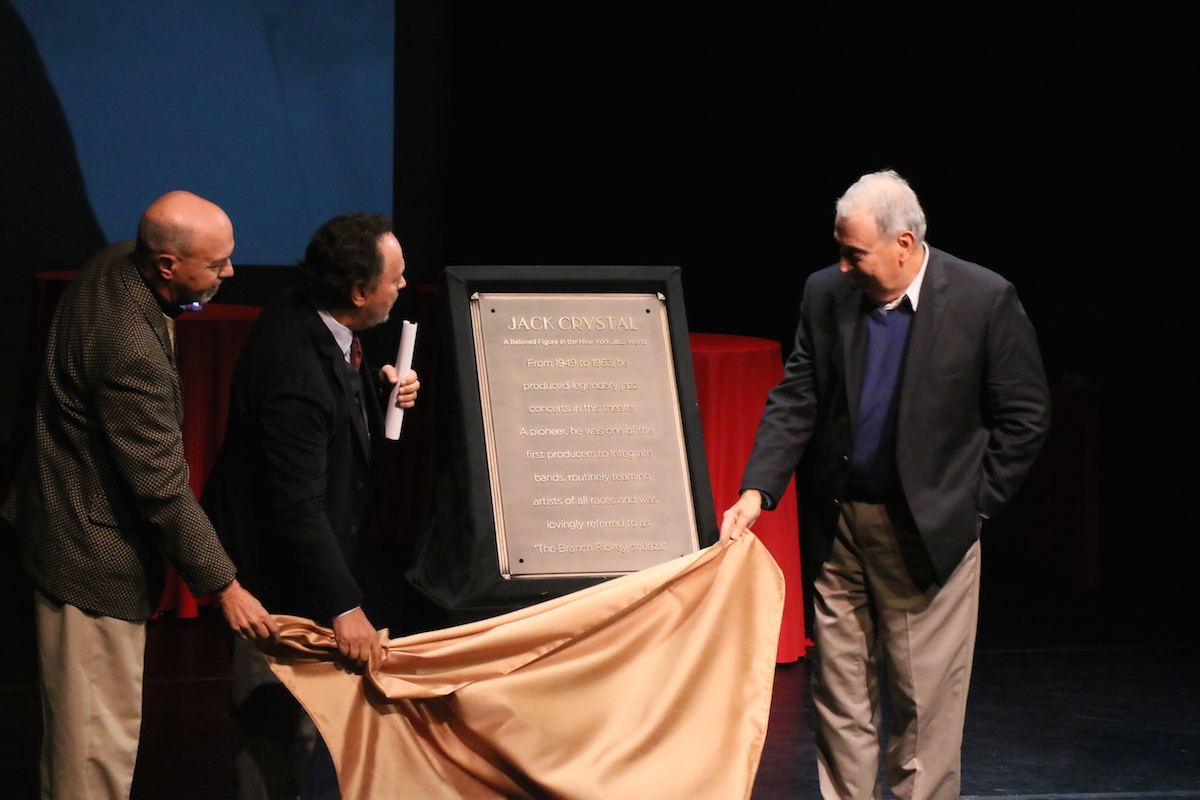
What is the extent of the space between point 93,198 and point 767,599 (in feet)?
16.2

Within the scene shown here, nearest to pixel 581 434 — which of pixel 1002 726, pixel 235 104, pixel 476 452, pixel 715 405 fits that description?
pixel 476 452

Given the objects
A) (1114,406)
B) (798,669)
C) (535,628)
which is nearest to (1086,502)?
(1114,406)

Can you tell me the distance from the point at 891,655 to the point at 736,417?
1.39m

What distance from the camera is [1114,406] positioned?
5234 mm

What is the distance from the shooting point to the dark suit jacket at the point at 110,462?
2146 millimetres

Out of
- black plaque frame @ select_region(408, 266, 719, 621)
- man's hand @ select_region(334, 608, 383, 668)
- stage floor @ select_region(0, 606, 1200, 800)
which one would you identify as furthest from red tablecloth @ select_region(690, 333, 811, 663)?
man's hand @ select_region(334, 608, 383, 668)

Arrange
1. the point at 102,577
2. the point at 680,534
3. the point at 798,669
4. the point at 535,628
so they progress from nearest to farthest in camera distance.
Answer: the point at 102,577, the point at 535,628, the point at 680,534, the point at 798,669

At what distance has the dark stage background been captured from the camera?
527cm

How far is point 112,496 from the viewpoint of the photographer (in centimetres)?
223

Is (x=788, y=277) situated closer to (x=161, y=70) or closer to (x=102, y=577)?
(x=161, y=70)

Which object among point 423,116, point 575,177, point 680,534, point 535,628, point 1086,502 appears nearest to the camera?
point 535,628

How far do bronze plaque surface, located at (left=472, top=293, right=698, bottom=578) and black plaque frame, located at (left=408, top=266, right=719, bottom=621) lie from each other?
3cm

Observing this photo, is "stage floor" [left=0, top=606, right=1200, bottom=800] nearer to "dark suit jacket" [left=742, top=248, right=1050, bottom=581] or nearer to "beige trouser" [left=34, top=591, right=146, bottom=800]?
"beige trouser" [left=34, top=591, right=146, bottom=800]

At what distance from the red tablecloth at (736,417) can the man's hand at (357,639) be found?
1778 millimetres
